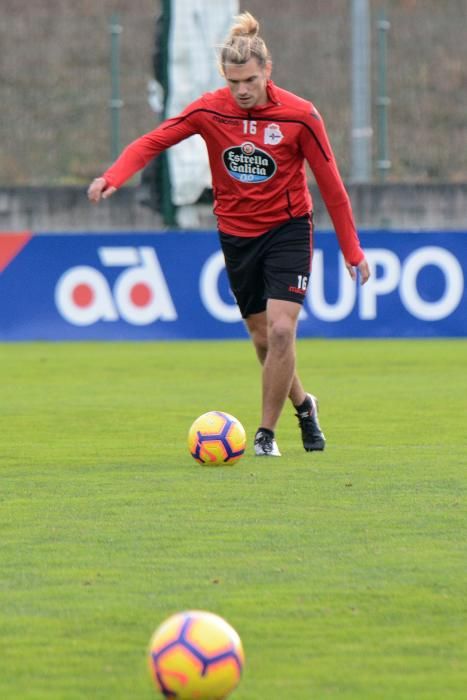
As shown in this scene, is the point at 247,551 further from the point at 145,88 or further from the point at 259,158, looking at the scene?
the point at 145,88

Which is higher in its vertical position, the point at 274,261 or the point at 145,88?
the point at 274,261

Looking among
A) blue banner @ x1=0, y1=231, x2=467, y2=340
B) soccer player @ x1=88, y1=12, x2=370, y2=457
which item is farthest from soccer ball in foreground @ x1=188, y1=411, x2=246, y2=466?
blue banner @ x1=0, y1=231, x2=467, y2=340

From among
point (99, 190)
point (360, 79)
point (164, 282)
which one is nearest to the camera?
point (99, 190)

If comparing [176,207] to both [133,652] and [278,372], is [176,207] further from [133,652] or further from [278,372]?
[133,652]

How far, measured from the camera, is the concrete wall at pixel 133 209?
2338cm

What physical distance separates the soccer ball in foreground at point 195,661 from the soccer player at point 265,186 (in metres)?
4.57

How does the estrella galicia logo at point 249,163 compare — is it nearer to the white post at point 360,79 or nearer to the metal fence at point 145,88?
the white post at point 360,79

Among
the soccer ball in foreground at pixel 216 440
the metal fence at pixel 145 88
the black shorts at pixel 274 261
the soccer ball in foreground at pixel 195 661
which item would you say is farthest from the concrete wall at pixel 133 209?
the soccer ball in foreground at pixel 195 661

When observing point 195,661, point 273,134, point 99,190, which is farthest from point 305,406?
point 195,661

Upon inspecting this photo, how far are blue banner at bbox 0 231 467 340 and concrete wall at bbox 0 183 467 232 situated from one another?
14.2ft

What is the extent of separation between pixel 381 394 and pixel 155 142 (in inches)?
193

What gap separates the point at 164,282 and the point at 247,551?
1279 cm

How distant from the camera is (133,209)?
23594mm

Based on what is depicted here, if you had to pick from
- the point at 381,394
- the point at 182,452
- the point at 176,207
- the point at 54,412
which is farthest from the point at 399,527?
the point at 176,207
